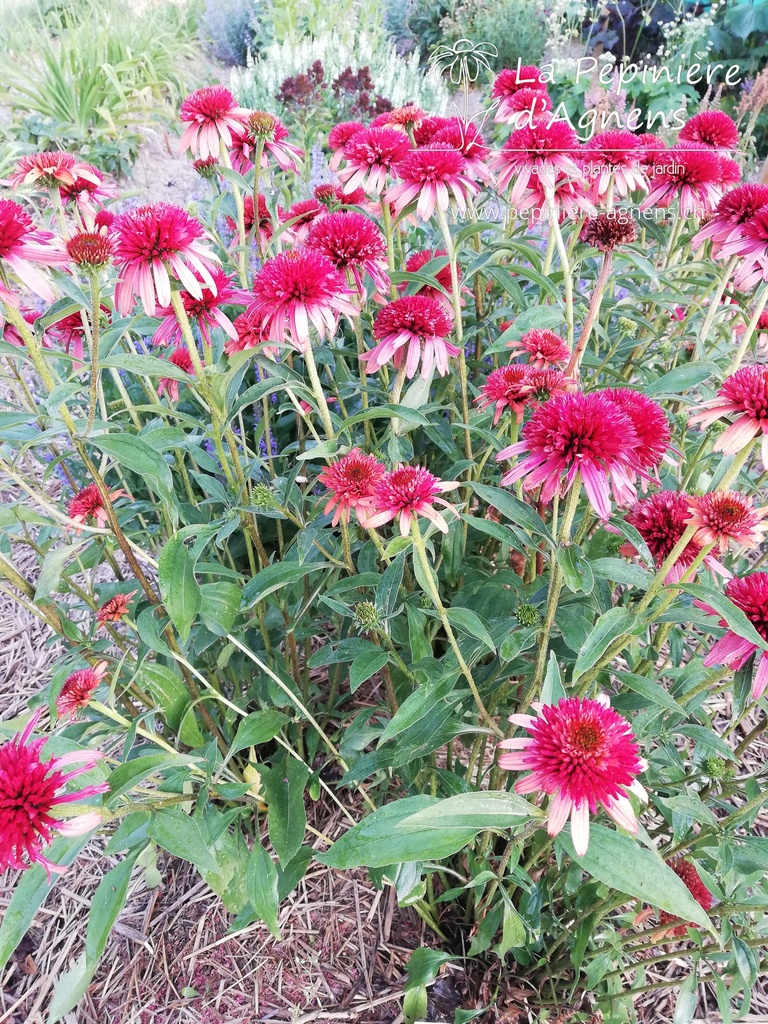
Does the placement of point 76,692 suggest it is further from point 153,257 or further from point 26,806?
point 153,257

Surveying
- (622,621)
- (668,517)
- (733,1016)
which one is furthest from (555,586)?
(733,1016)

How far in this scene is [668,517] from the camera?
877mm

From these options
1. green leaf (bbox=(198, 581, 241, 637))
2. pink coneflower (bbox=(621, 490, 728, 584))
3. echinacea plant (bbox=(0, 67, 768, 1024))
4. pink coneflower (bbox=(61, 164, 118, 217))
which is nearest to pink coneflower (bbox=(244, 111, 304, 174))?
echinacea plant (bbox=(0, 67, 768, 1024))

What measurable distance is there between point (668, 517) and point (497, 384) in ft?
0.96

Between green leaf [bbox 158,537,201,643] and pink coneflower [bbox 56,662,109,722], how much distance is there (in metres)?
0.17

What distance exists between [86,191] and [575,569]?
1.06 metres

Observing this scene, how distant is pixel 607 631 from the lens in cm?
76

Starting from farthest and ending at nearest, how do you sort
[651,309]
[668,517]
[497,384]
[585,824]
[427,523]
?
[651,309] < [427,523] < [497,384] < [668,517] < [585,824]

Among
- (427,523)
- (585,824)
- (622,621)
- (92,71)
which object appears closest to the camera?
(585,824)

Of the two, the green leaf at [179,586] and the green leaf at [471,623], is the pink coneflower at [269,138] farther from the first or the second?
the green leaf at [471,623]

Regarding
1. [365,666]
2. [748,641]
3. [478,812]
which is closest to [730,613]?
[748,641]

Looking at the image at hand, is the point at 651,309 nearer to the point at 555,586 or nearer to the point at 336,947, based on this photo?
the point at 555,586

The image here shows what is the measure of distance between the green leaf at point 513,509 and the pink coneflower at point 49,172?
0.87 meters

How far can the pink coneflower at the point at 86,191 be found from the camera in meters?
1.18
